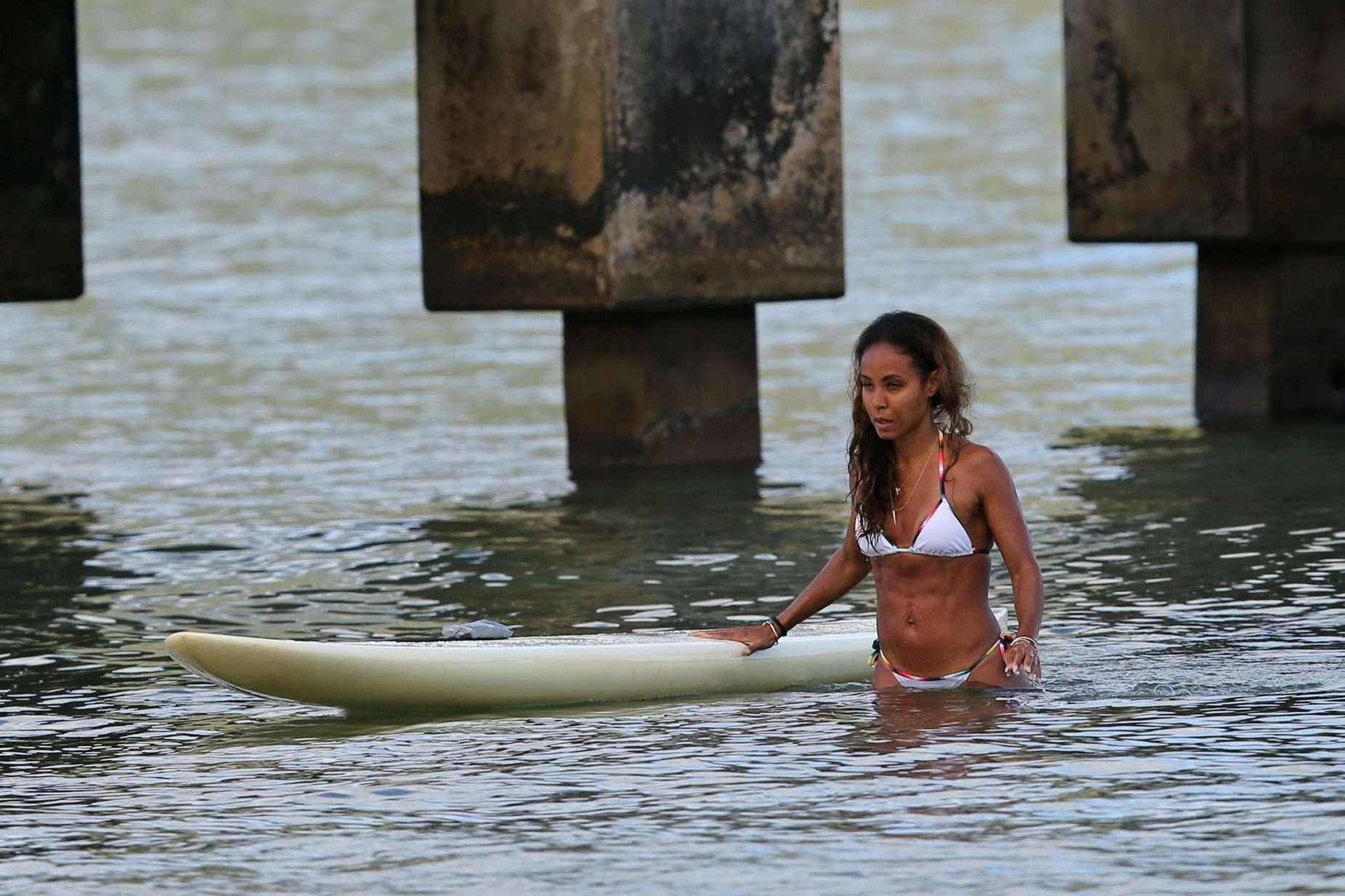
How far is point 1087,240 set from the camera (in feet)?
43.1

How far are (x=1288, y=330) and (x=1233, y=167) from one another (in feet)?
3.34

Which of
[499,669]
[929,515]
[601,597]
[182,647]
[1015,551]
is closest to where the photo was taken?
→ [1015,551]

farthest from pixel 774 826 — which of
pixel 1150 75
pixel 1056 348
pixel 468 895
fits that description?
pixel 1056 348

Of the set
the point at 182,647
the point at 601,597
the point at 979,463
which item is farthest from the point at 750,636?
the point at 601,597

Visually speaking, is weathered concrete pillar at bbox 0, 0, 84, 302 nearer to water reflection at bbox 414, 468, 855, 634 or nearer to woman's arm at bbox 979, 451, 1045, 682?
water reflection at bbox 414, 468, 855, 634

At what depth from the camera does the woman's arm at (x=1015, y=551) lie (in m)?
5.73

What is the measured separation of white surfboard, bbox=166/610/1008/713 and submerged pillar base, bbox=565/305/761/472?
15.7 ft

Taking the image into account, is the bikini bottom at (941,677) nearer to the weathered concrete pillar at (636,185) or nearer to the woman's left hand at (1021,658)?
the woman's left hand at (1021,658)

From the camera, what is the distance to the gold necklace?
19.6 ft

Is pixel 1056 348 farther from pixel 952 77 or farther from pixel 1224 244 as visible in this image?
pixel 952 77

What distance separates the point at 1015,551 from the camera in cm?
584

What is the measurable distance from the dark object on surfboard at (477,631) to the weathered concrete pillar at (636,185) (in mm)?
4199

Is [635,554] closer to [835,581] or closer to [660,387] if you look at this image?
[660,387]

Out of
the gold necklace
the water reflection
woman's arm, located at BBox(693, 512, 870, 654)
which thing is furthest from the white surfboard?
the water reflection
